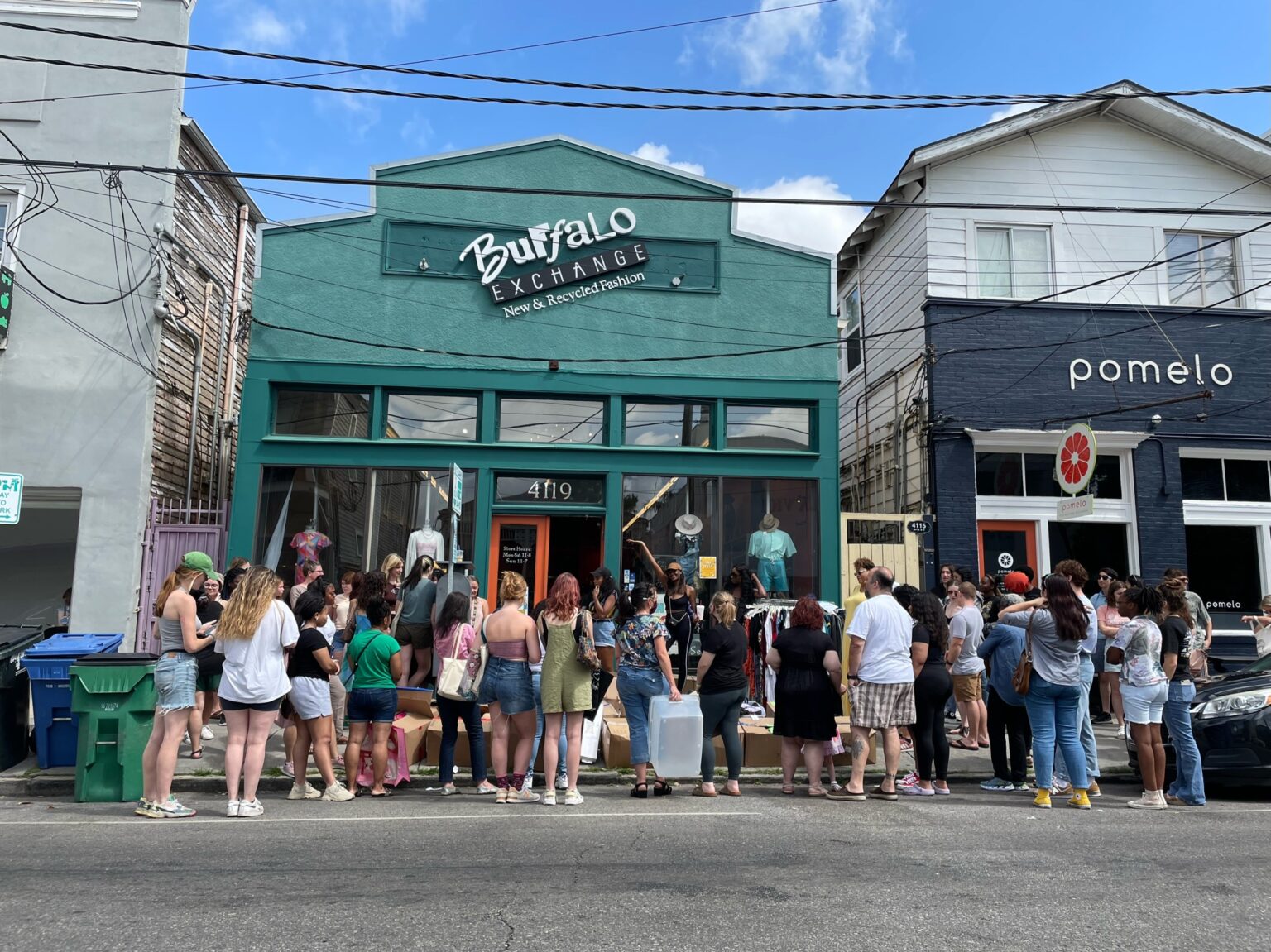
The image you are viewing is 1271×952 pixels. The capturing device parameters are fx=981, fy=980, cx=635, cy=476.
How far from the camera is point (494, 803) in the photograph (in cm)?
773

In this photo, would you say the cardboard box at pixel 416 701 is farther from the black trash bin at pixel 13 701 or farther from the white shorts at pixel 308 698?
the black trash bin at pixel 13 701

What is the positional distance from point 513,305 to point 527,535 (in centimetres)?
335

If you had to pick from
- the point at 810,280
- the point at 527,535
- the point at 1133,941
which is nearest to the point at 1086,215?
the point at 810,280

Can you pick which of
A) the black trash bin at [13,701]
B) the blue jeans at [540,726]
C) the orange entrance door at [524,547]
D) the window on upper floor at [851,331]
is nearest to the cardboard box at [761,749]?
the blue jeans at [540,726]

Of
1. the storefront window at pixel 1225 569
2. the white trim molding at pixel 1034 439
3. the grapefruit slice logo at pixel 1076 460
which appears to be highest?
the white trim molding at pixel 1034 439

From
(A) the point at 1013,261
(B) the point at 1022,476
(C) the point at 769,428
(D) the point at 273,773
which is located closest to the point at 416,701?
(D) the point at 273,773

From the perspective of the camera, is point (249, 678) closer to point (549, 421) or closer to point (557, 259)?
point (549, 421)

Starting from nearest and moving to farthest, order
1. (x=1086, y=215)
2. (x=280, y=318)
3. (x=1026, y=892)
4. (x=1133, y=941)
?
1. (x=1133, y=941)
2. (x=1026, y=892)
3. (x=280, y=318)
4. (x=1086, y=215)

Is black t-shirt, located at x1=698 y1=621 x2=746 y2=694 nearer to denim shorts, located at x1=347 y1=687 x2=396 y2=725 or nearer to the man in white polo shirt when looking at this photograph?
the man in white polo shirt

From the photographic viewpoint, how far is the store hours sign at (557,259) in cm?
1423

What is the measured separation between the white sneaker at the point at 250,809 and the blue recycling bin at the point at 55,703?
8.17 feet

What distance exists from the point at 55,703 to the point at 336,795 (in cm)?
293

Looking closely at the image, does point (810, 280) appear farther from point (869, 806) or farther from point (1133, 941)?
point (1133, 941)

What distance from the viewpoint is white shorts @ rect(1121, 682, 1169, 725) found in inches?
312
